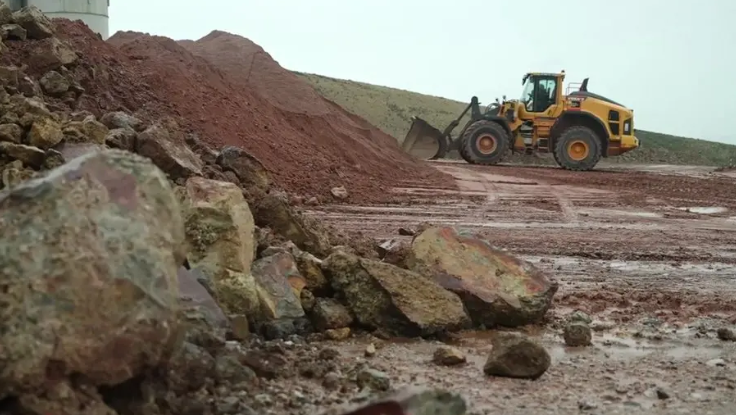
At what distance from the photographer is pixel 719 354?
16.3 feet

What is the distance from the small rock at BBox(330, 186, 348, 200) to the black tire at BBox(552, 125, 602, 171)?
949 centimetres

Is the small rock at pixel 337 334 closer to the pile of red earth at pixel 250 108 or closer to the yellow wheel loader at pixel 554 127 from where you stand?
the pile of red earth at pixel 250 108

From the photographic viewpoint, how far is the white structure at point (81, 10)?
632 inches

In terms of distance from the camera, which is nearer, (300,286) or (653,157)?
(300,286)

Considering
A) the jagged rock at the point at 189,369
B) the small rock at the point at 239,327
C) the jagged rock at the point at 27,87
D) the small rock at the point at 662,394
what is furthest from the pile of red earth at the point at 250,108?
the small rock at the point at 662,394

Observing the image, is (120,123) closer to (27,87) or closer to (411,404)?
(27,87)

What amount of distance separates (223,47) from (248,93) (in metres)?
4.81

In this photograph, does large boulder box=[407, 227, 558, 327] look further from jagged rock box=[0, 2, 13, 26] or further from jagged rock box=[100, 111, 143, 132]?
jagged rock box=[0, 2, 13, 26]

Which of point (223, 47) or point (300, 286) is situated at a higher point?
point (223, 47)

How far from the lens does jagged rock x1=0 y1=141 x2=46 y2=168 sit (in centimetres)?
516

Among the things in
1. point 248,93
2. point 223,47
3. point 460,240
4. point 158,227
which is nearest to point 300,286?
point 460,240

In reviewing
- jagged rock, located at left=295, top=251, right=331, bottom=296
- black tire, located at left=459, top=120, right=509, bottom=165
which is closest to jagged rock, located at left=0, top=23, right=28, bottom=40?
jagged rock, located at left=295, top=251, right=331, bottom=296

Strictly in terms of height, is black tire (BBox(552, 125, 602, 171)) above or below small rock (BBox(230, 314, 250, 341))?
above

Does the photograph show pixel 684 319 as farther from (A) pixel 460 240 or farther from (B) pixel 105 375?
(B) pixel 105 375
